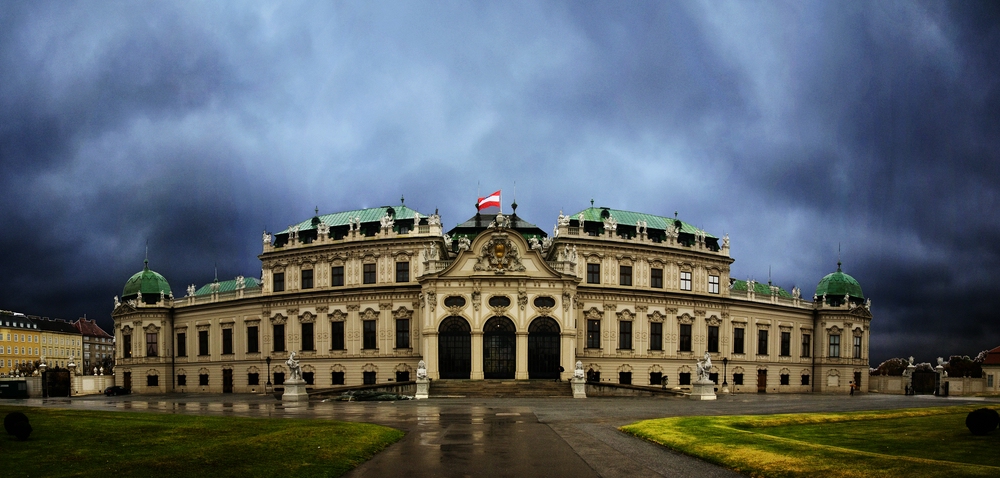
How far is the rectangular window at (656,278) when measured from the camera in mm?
80938

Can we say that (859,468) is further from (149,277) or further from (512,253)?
(149,277)

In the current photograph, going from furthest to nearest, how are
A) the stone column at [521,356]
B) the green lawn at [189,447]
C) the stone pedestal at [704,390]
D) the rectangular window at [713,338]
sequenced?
the rectangular window at [713,338]
the stone column at [521,356]
the stone pedestal at [704,390]
the green lawn at [189,447]

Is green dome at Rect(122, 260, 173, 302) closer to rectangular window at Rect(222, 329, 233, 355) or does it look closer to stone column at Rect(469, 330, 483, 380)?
rectangular window at Rect(222, 329, 233, 355)

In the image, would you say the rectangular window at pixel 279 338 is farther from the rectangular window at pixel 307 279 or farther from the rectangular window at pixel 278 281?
the rectangular window at pixel 307 279

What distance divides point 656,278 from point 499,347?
2119cm

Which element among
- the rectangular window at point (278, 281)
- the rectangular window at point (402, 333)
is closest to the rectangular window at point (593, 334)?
the rectangular window at point (402, 333)

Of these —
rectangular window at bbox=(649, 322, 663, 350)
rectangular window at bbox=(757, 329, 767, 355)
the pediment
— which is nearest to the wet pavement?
the pediment

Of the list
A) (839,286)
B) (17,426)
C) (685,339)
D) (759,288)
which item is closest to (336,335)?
(685,339)

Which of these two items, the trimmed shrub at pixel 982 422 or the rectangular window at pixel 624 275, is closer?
the trimmed shrub at pixel 982 422

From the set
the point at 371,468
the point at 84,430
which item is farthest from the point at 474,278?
the point at 371,468

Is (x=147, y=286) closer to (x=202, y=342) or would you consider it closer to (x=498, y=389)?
(x=202, y=342)

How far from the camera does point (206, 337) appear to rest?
288 ft

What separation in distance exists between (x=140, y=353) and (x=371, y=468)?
79001 mm

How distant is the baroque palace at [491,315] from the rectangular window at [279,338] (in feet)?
0.46
